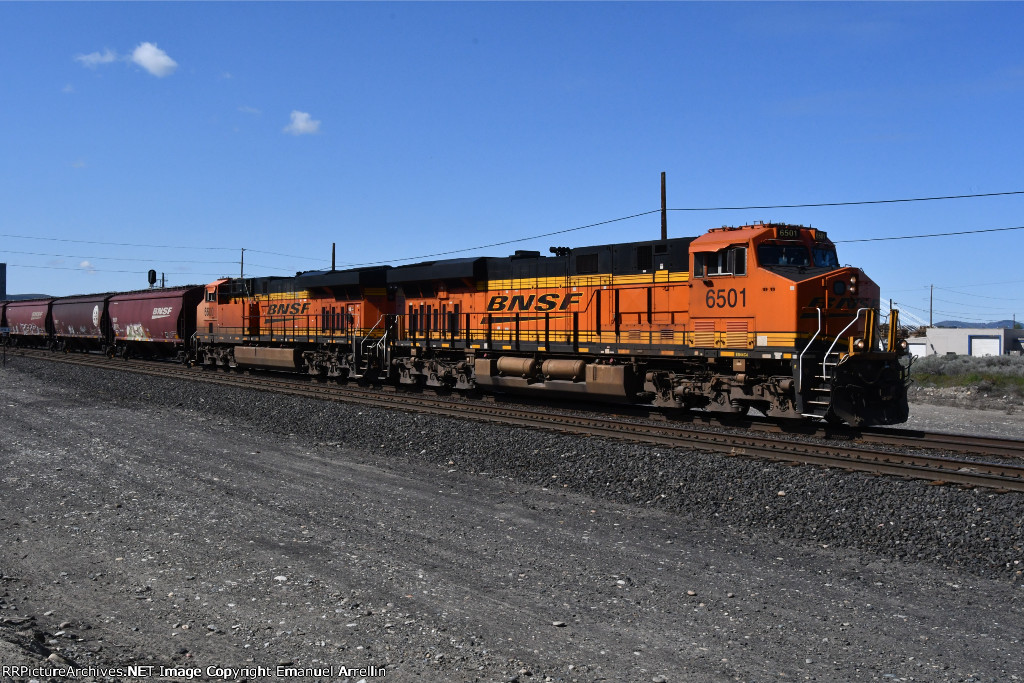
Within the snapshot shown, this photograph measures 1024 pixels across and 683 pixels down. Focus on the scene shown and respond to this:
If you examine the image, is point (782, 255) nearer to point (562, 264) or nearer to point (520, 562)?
point (562, 264)

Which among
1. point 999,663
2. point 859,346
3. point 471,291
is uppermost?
point 471,291

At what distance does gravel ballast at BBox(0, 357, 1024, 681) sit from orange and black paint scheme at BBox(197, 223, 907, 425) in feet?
10.7

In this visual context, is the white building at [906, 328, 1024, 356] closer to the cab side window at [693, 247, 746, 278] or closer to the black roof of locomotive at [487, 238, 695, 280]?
the black roof of locomotive at [487, 238, 695, 280]

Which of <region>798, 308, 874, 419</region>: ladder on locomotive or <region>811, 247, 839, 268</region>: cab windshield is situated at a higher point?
<region>811, 247, 839, 268</region>: cab windshield

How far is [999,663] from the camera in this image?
4.91 m

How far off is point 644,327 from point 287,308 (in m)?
14.8

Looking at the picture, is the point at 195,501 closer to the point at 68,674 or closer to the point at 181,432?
the point at 68,674

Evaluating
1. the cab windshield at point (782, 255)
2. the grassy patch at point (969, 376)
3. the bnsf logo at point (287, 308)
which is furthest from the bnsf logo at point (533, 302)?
the grassy patch at point (969, 376)

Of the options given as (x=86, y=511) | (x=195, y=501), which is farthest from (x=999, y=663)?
(x=86, y=511)

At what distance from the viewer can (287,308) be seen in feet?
87.8

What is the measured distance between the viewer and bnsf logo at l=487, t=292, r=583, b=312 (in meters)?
17.6

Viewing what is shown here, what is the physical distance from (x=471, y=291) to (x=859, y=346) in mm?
9811

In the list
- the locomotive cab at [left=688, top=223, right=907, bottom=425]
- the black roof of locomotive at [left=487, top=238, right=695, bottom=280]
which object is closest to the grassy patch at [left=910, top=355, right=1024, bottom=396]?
the locomotive cab at [left=688, top=223, right=907, bottom=425]

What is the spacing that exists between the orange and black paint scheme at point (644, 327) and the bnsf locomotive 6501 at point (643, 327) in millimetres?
31
